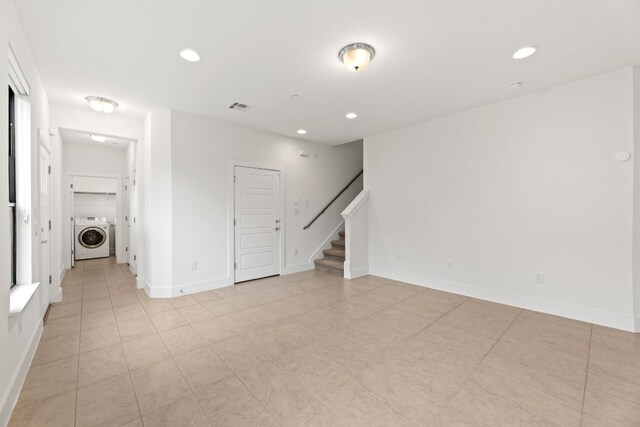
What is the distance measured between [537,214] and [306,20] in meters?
3.45

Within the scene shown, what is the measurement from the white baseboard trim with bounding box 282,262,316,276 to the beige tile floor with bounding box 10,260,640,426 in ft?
5.38

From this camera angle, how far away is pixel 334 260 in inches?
226

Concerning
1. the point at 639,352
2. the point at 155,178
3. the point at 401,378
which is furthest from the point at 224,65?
the point at 639,352

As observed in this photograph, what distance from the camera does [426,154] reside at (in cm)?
448

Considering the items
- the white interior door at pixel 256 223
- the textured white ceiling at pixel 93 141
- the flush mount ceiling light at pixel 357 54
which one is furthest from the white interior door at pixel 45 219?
the flush mount ceiling light at pixel 357 54

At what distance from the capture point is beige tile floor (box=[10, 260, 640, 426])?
1721mm

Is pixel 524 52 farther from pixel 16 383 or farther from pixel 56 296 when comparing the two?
pixel 56 296

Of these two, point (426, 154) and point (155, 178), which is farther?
point (426, 154)

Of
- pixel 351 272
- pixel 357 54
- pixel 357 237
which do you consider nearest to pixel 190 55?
pixel 357 54

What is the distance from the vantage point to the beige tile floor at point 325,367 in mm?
1721

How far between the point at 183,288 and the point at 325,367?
279 centimetres

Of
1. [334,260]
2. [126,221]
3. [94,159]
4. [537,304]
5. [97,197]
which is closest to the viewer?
[537,304]

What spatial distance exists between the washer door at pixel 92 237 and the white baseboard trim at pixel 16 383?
5.25 metres

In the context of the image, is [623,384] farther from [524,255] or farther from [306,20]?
[306,20]
